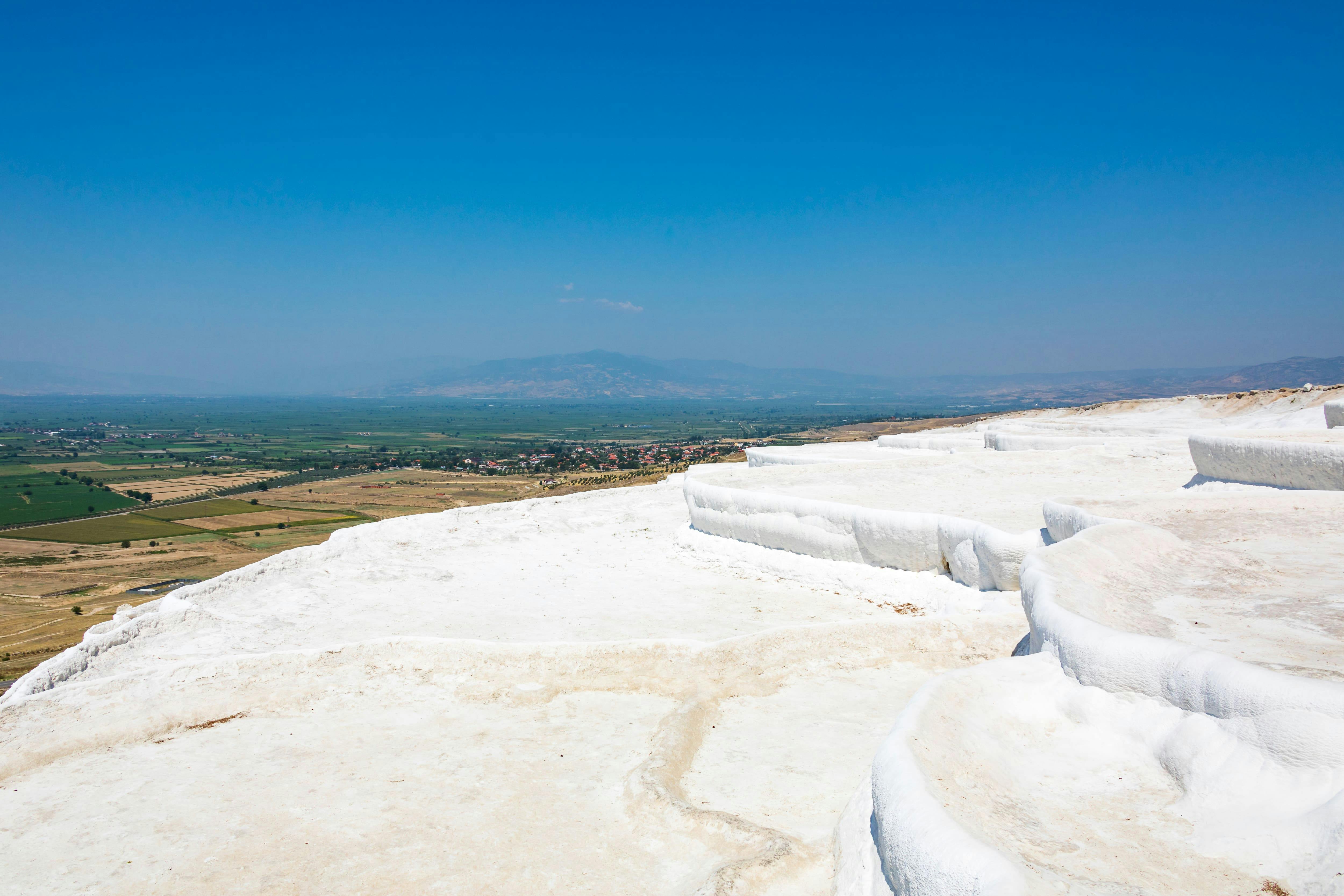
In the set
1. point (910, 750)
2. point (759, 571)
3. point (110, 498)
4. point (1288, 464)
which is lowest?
point (110, 498)

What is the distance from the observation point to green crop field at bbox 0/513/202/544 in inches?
1741

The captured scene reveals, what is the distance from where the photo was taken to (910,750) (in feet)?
13.7

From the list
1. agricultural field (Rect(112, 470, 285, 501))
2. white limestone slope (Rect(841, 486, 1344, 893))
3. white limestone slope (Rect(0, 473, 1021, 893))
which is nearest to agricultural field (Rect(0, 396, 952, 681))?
agricultural field (Rect(112, 470, 285, 501))

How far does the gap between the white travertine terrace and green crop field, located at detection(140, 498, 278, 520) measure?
153ft

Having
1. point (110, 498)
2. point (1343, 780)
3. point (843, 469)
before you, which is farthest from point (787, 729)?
point (110, 498)

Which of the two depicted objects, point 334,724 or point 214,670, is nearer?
point 334,724

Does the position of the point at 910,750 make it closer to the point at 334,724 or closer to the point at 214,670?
the point at 334,724

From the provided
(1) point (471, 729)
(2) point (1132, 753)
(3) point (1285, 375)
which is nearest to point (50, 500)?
(1) point (471, 729)

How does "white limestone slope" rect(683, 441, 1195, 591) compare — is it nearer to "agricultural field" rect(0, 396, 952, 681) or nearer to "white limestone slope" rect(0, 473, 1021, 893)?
"white limestone slope" rect(0, 473, 1021, 893)

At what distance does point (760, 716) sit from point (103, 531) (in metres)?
53.3

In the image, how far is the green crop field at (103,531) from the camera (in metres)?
44.2

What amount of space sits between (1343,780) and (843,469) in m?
12.6

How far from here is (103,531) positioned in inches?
1843

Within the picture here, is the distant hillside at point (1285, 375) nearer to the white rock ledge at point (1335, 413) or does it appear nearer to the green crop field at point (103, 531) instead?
the white rock ledge at point (1335, 413)
